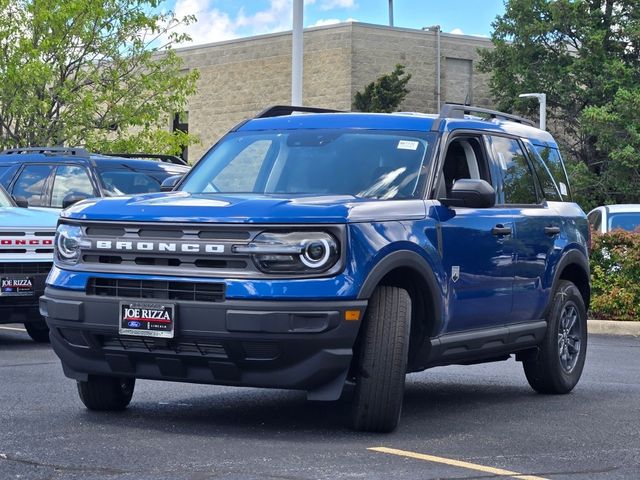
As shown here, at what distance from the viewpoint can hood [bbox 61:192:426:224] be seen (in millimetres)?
7539

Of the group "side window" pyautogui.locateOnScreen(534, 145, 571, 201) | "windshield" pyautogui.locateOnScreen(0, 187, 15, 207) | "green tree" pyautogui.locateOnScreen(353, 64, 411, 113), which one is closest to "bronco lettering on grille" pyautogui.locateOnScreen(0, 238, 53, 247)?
"windshield" pyautogui.locateOnScreen(0, 187, 15, 207)

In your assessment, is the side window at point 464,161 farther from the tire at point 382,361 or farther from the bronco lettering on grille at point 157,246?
the bronco lettering on grille at point 157,246

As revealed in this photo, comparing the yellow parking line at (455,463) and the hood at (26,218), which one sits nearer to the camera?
the yellow parking line at (455,463)

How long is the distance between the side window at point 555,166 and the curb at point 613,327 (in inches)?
262

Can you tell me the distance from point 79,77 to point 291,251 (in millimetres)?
22099

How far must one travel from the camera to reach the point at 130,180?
16.1 m

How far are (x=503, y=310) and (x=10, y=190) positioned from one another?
833 centimetres

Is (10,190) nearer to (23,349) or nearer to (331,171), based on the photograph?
(23,349)

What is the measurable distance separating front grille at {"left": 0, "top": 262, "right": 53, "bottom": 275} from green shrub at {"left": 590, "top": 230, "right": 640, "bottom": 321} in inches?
302

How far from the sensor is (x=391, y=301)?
7.75 metres

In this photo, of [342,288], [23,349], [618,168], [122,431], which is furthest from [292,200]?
[618,168]

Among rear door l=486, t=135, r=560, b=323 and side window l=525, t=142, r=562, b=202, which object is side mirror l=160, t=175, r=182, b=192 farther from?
side window l=525, t=142, r=562, b=202

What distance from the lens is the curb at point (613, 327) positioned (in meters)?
17.2

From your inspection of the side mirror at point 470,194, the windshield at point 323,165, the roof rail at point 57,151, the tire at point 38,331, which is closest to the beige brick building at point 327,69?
the roof rail at point 57,151
